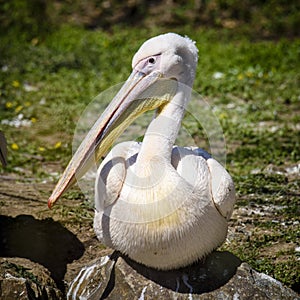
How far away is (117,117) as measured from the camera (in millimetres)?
4008

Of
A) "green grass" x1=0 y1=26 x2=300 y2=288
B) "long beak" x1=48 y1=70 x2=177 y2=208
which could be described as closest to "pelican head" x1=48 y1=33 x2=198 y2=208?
"long beak" x1=48 y1=70 x2=177 y2=208

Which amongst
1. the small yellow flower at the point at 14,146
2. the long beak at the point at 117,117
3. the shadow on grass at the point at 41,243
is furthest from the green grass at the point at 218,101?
the long beak at the point at 117,117

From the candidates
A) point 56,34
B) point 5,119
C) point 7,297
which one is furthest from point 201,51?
point 7,297

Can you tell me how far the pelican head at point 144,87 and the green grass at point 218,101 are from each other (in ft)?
4.23

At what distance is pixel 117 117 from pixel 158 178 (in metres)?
0.49

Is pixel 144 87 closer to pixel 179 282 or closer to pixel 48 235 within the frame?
pixel 179 282

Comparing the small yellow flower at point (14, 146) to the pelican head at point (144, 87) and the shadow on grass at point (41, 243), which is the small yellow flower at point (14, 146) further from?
the pelican head at point (144, 87)

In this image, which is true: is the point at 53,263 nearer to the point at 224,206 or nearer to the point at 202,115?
the point at 224,206

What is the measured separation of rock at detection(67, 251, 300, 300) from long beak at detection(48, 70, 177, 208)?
1.87 ft

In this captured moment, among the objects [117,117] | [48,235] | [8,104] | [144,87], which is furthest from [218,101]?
[117,117]

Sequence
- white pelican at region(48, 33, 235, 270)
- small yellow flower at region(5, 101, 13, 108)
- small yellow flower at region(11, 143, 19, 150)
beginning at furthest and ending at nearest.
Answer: small yellow flower at region(5, 101, 13, 108), small yellow flower at region(11, 143, 19, 150), white pelican at region(48, 33, 235, 270)

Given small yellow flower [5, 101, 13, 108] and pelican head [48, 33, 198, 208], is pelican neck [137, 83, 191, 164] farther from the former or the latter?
small yellow flower [5, 101, 13, 108]

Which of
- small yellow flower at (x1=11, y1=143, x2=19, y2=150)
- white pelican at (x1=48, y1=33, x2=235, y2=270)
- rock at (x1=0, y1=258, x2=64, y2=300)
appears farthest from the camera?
small yellow flower at (x1=11, y1=143, x2=19, y2=150)

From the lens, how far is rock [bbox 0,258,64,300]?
387 cm
